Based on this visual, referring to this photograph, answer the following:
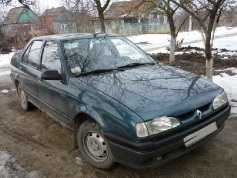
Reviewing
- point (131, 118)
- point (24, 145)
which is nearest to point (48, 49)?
point (24, 145)

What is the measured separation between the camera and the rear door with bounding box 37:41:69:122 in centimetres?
347

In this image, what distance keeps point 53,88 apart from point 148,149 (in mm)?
1773

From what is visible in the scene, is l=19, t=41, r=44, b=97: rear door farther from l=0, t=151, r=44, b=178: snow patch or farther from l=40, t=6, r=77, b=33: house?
l=40, t=6, r=77, b=33: house

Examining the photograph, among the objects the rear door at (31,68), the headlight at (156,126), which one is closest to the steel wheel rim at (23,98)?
the rear door at (31,68)

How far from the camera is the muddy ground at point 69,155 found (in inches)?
119

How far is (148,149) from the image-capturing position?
2.48m

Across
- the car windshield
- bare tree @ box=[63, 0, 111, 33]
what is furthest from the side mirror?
bare tree @ box=[63, 0, 111, 33]

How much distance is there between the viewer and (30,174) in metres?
3.10

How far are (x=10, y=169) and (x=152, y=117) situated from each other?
75.8 inches

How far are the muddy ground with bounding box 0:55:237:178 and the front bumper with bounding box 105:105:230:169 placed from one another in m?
0.42

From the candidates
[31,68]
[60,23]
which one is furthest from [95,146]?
[60,23]

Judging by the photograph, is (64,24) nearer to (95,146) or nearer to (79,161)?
(79,161)

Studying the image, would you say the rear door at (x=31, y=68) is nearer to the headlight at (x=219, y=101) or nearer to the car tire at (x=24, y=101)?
the car tire at (x=24, y=101)

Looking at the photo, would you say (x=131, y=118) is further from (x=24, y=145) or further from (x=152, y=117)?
(x=24, y=145)
